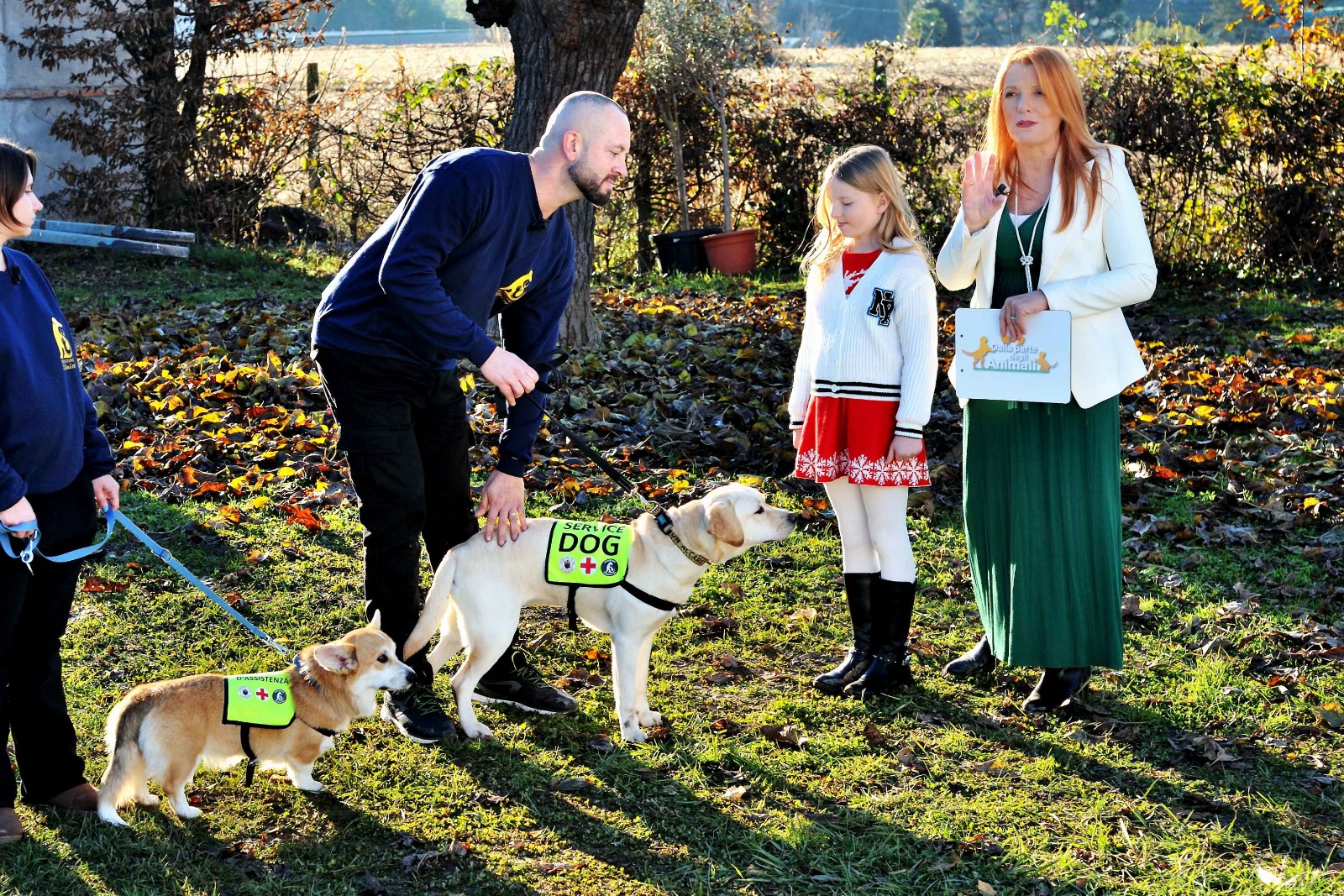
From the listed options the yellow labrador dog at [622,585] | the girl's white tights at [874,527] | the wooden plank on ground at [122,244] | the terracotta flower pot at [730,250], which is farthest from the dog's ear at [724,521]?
the wooden plank on ground at [122,244]

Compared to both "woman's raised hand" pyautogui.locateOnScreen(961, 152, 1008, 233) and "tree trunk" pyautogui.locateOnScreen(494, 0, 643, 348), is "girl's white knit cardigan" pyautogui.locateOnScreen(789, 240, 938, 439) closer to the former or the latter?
"woman's raised hand" pyautogui.locateOnScreen(961, 152, 1008, 233)

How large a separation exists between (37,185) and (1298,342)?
13.8 metres

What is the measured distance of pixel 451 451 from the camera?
4.46 m

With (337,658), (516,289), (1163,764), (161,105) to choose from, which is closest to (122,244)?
(161,105)

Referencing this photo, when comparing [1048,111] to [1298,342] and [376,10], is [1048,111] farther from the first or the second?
[376,10]

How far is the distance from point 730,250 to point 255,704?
10771 millimetres

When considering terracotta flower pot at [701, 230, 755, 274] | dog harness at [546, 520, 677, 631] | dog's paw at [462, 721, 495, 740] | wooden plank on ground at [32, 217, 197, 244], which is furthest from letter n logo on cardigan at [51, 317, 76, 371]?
wooden plank on ground at [32, 217, 197, 244]

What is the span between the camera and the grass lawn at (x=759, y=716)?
11.9 ft

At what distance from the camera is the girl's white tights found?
182 inches

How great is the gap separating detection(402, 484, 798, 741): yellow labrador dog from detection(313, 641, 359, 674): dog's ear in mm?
291

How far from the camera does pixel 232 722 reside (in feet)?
12.3


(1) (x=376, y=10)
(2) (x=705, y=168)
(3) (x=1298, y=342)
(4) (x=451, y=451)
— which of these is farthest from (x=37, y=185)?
(1) (x=376, y=10)

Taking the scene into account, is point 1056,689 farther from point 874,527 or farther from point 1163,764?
point 874,527

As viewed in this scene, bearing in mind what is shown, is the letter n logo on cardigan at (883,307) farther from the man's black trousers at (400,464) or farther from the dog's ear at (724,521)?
the man's black trousers at (400,464)
